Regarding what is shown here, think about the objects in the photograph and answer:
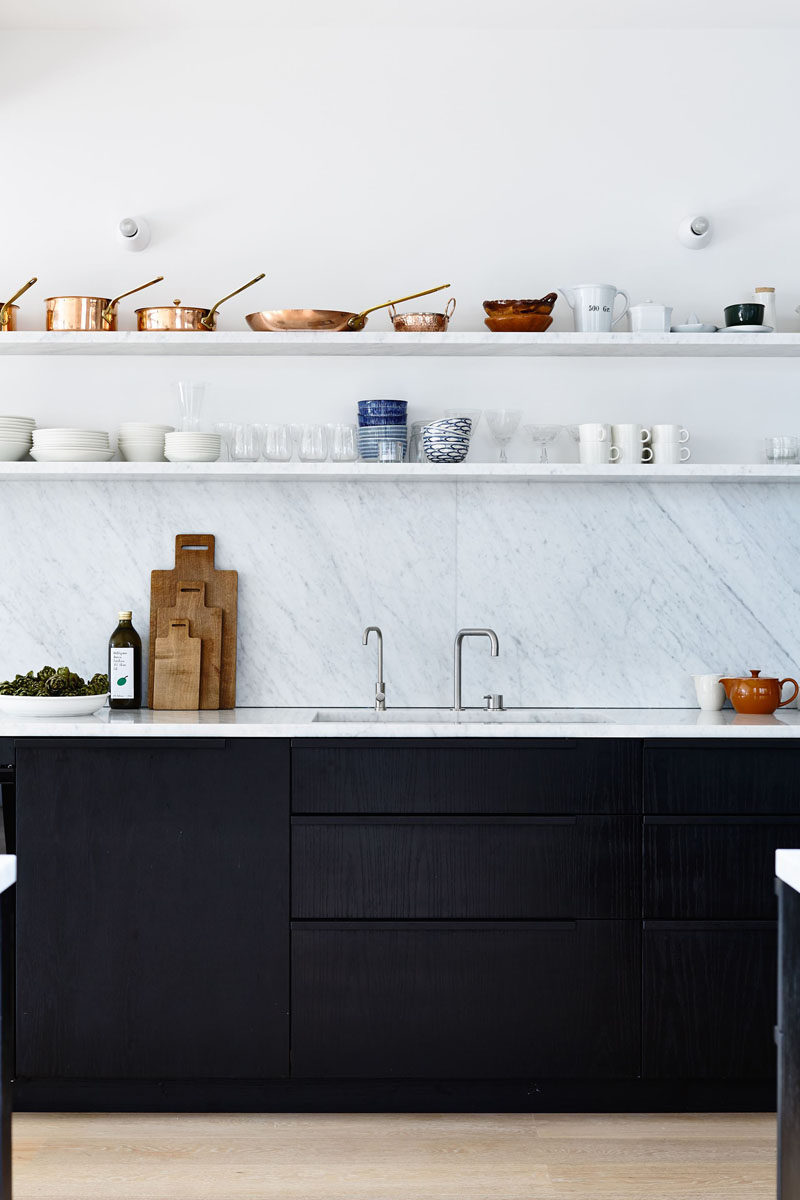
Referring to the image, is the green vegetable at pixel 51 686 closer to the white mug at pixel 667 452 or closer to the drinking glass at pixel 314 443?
the drinking glass at pixel 314 443

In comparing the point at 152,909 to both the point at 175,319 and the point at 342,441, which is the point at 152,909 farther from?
the point at 175,319

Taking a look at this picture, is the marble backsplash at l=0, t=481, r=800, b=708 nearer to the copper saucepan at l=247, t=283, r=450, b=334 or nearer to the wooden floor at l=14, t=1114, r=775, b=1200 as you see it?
the copper saucepan at l=247, t=283, r=450, b=334

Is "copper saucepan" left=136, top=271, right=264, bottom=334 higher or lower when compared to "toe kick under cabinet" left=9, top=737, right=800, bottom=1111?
higher

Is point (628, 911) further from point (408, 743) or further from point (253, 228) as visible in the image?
point (253, 228)

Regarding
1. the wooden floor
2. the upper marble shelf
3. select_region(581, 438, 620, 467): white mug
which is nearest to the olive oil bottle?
the upper marble shelf

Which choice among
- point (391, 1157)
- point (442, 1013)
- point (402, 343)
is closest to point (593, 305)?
point (402, 343)

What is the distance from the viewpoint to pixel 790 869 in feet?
4.98

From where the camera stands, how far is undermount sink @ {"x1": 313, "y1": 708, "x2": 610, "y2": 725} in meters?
3.20

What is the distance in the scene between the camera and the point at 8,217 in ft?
10.9

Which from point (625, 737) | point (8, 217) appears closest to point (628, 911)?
point (625, 737)

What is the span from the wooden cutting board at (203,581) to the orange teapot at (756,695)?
1.43 metres

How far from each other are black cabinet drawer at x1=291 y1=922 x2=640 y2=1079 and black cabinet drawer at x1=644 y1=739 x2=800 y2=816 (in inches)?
18.8

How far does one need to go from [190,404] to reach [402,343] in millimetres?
626

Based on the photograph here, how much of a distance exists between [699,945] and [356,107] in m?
2.50
